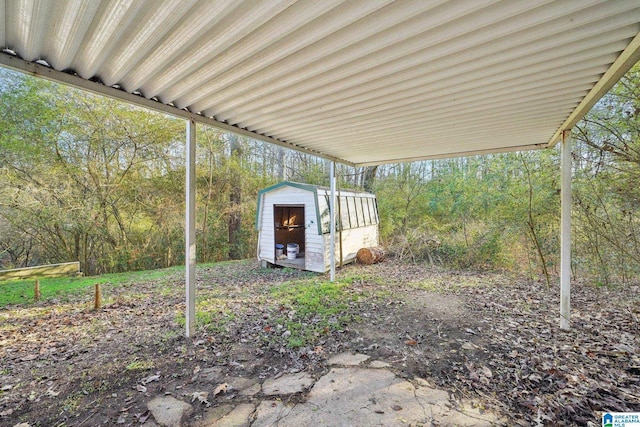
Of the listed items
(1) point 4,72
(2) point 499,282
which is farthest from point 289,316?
(1) point 4,72

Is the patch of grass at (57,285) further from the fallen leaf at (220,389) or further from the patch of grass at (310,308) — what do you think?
the fallen leaf at (220,389)

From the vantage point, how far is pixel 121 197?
244 inches

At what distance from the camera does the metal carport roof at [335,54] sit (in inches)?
51.6

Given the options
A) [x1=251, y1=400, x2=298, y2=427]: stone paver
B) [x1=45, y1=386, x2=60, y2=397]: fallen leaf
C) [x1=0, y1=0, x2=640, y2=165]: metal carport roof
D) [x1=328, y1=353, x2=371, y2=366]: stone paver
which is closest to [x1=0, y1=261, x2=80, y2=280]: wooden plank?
[x1=45, y1=386, x2=60, y2=397]: fallen leaf

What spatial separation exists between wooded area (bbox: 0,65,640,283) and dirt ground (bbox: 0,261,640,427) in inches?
56.5

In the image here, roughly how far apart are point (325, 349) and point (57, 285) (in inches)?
213

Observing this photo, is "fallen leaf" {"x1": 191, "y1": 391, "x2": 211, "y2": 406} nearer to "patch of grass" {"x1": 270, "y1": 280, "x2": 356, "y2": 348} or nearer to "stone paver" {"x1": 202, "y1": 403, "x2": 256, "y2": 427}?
"stone paver" {"x1": 202, "y1": 403, "x2": 256, "y2": 427}

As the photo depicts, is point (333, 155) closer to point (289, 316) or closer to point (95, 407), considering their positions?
point (289, 316)

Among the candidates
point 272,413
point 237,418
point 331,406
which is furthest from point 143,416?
point 331,406

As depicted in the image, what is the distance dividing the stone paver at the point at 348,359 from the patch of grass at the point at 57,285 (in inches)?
179

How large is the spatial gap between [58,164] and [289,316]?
5.95m

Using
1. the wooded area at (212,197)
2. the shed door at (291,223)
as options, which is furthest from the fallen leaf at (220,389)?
the shed door at (291,223)

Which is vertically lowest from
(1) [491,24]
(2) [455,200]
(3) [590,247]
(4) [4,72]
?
(3) [590,247]

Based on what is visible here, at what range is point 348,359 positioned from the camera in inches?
93.6
